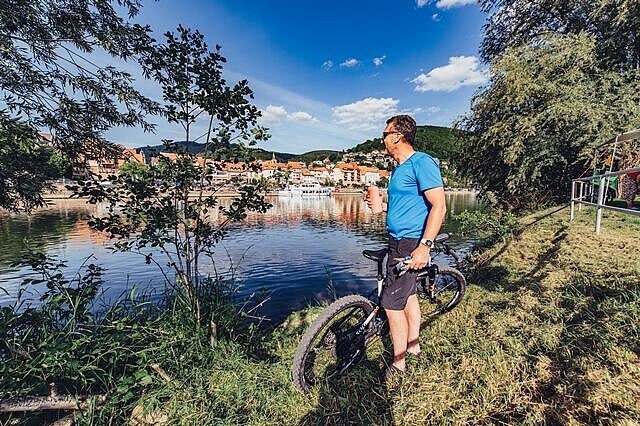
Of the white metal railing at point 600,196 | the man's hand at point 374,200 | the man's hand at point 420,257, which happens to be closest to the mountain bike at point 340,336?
the man's hand at point 420,257

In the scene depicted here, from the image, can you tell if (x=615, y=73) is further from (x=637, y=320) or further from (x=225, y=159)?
(x=225, y=159)

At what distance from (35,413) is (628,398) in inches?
175

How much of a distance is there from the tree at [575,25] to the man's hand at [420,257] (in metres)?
14.0

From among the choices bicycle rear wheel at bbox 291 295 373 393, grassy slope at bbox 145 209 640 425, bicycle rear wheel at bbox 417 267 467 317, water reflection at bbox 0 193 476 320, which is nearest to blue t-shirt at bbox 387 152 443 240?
bicycle rear wheel at bbox 291 295 373 393

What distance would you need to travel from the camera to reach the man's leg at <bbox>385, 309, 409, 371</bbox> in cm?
268

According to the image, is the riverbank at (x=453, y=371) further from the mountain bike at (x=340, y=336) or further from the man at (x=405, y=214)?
the man at (x=405, y=214)

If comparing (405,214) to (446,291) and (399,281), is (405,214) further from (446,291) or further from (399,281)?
(446,291)

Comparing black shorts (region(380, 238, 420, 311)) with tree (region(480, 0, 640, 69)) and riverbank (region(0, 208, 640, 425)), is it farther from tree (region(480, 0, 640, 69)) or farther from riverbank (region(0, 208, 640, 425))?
tree (region(480, 0, 640, 69))

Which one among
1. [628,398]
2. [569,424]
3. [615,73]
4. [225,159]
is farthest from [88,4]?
[615,73]

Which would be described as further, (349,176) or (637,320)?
(349,176)

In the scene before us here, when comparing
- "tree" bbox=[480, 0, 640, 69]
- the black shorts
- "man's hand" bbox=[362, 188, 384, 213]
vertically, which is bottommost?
the black shorts

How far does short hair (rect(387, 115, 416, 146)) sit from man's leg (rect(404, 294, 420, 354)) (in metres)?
1.45

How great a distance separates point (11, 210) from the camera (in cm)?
325

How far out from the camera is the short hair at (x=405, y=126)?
2.60 metres
